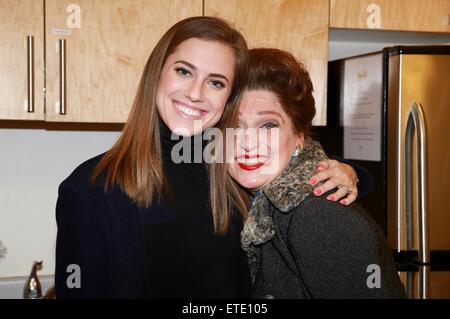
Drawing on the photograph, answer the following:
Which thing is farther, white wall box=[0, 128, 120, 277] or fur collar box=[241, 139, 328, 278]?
white wall box=[0, 128, 120, 277]

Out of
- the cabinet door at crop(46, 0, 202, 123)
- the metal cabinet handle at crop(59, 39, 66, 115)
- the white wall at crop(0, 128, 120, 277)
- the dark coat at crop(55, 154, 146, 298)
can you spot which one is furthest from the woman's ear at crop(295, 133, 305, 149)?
the white wall at crop(0, 128, 120, 277)

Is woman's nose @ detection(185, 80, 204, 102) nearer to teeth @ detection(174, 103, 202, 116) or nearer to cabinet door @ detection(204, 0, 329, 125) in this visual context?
teeth @ detection(174, 103, 202, 116)

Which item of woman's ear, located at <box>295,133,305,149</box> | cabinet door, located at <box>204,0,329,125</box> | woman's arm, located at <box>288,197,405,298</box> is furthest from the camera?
cabinet door, located at <box>204,0,329,125</box>

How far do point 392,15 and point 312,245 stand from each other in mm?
1145

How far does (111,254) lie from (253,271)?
36cm

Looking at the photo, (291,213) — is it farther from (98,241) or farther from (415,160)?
(415,160)

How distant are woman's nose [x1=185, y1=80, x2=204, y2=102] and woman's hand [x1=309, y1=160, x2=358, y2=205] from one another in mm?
304

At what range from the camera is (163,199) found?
130 cm

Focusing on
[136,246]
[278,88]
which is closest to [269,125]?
[278,88]

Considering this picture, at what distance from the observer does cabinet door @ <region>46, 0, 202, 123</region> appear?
1.79 m

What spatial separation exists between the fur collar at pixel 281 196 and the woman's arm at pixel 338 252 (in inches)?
1.4

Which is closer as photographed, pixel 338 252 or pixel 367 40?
pixel 338 252
